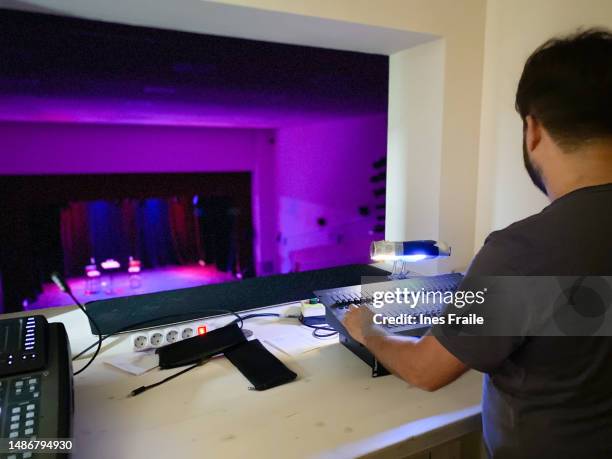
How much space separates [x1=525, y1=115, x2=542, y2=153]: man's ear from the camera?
1.96ft

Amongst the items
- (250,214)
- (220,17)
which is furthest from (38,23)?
(250,214)

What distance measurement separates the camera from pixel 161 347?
0.93m

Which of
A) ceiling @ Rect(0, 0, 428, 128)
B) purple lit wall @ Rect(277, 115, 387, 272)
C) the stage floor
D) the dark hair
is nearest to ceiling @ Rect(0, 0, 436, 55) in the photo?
ceiling @ Rect(0, 0, 428, 128)

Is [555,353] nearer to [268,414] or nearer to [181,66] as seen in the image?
[268,414]

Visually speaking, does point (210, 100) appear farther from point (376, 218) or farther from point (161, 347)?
point (161, 347)

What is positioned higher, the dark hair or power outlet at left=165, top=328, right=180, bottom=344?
the dark hair

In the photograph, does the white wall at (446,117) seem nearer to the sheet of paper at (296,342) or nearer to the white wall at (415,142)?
the white wall at (415,142)

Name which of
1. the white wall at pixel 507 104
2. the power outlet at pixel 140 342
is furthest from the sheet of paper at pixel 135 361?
the white wall at pixel 507 104

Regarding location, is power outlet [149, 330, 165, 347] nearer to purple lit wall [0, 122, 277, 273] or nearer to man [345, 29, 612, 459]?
man [345, 29, 612, 459]

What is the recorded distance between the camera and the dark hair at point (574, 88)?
0.53m

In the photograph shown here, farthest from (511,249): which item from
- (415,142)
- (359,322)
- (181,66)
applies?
(181,66)

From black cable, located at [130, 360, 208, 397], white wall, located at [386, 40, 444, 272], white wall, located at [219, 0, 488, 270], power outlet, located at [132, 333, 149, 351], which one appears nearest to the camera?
black cable, located at [130, 360, 208, 397]

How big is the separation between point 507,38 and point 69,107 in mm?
2697

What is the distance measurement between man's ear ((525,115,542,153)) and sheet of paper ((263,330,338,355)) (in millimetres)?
591
